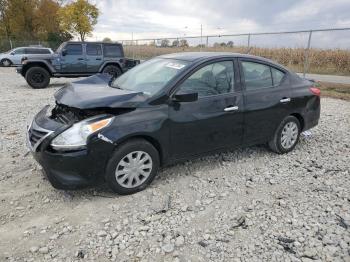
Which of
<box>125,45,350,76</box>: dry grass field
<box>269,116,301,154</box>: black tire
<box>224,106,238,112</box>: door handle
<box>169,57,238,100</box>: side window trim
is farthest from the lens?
<box>125,45,350,76</box>: dry grass field

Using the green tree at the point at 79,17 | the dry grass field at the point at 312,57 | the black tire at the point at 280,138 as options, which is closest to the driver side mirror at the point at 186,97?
the black tire at the point at 280,138

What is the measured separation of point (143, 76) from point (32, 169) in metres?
1.97

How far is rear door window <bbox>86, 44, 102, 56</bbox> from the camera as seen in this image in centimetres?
1344

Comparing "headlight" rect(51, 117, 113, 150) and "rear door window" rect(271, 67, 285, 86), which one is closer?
"headlight" rect(51, 117, 113, 150)

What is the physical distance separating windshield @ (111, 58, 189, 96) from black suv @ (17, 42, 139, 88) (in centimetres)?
741

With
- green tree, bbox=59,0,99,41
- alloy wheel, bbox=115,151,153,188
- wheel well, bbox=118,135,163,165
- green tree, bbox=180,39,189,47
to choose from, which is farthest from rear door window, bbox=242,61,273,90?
green tree, bbox=59,0,99,41

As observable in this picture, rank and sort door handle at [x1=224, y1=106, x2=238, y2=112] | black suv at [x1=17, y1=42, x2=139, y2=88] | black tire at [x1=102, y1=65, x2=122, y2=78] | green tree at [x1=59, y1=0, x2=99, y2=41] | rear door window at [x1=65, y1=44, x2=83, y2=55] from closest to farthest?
door handle at [x1=224, y1=106, x2=238, y2=112] < black suv at [x1=17, y1=42, x2=139, y2=88] < rear door window at [x1=65, y1=44, x2=83, y2=55] < black tire at [x1=102, y1=65, x2=122, y2=78] < green tree at [x1=59, y1=0, x2=99, y2=41]

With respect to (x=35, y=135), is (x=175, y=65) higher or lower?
higher

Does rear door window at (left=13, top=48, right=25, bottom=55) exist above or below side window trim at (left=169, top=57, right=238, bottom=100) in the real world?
above

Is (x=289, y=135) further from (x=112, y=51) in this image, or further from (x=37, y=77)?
(x=37, y=77)

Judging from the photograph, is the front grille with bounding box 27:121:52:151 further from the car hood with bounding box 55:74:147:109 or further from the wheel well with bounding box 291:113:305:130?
the wheel well with bounding box 291:113:305:130

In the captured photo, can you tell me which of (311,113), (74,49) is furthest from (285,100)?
(74,49)

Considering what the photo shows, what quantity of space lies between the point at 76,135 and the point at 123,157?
0.56 meters

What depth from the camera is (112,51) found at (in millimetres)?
13906
